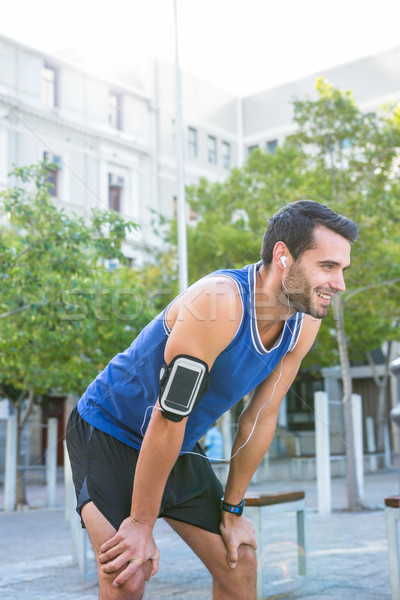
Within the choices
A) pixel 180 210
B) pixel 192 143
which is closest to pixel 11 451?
pixel 180 210

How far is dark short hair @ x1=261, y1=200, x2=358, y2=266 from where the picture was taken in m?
2.00

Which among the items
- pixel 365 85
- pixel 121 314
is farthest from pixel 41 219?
pixel 365 85

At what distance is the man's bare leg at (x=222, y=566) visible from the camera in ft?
7.39

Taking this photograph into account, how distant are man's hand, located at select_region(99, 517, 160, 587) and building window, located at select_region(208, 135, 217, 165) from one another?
3019 centimetres

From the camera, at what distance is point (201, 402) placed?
2131 millimetres

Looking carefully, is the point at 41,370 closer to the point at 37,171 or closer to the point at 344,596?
the point at 37,171

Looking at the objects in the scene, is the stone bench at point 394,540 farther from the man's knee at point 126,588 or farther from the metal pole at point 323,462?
the metal pole at point 323,462

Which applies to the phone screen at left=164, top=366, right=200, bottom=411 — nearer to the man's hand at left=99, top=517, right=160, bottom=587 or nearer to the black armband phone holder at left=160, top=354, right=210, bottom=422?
the black armband phone holder at left=160, top=354, right=210, bottom=422

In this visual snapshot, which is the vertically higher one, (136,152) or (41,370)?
(136,152)

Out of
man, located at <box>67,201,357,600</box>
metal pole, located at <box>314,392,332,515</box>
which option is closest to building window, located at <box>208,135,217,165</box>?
metal pole, located at <box>314,392,332,515</box>

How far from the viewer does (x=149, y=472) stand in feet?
6.05

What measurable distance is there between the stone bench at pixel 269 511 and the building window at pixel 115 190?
70.2 feet

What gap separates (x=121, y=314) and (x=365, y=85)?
70.7ft

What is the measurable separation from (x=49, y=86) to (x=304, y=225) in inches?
927
